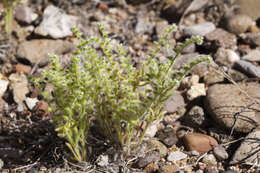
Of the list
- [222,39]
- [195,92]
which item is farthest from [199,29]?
[195,92]

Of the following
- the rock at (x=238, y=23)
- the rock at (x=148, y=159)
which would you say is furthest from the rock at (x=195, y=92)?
the rock at (x=238, y=23)

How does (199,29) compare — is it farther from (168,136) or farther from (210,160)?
(210,160)

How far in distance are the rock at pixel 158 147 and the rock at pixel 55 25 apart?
1.74 metres

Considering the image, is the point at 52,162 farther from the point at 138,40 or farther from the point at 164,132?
the point at 138,40

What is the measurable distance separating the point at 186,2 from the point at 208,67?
1229 millimetres

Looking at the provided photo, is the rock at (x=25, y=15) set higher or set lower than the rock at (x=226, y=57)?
higher

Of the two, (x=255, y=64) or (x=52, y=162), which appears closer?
(x=52, y=162)

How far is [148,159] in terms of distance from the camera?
2320mm

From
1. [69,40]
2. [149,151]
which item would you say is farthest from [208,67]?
[69,40]

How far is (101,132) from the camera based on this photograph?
242 cm

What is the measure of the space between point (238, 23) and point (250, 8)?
15.0 inches

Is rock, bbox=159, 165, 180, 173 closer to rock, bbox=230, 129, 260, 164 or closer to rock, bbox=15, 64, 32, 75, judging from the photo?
rock, bbox=230, 129, 260, 164

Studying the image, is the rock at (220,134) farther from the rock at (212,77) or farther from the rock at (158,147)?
the rock at (212,77)

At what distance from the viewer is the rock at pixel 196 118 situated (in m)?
2.59
